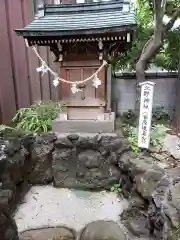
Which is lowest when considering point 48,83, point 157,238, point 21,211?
point 21,211

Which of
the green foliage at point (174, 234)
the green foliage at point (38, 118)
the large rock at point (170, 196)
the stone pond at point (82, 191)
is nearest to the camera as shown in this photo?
the green foliage at point (174, 234)

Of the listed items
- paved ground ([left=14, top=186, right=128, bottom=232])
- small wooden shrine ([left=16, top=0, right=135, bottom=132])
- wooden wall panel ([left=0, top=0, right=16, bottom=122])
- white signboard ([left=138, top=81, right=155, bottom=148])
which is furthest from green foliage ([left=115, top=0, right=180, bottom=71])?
paved ground ([left=14, top=186, right=128, bottom=232])

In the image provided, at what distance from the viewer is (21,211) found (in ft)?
13.9

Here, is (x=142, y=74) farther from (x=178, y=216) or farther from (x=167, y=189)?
(x=178, y=216)

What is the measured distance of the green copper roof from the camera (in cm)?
394

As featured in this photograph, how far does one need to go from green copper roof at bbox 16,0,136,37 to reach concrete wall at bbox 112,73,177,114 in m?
2.20

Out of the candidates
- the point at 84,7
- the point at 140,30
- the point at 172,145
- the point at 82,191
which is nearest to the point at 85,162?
the point at 82,191

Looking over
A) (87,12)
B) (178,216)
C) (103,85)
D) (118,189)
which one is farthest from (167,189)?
(87,12)

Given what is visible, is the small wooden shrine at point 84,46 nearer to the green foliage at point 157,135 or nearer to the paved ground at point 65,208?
the green foliage at point 157,135

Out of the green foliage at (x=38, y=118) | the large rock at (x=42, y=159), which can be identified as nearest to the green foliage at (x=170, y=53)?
the green foliage at (x=38, y=118)

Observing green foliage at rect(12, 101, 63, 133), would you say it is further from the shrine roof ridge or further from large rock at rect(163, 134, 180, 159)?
large rock at rect(163, 134, 180, 159)

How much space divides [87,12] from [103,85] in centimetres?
163

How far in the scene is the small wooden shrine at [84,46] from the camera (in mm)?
4012

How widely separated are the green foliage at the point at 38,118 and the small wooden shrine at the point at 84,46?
0.41 metres
